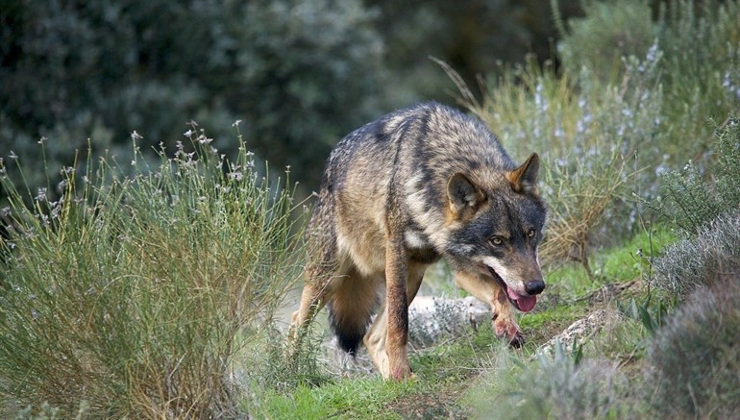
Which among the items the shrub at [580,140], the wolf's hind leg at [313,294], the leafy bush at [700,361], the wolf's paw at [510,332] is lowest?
the shrub at [580,140]

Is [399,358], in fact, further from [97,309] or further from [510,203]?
[97,309]

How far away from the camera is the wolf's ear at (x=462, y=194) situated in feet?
20.6

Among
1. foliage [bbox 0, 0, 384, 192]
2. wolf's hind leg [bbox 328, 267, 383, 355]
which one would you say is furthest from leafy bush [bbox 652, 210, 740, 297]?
foliage [bbox 0, 0, 384, 192]

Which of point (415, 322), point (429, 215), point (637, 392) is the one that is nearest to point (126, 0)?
point (415, 322)

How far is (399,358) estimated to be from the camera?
6578 millimetres

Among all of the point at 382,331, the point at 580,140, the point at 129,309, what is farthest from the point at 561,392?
the point at 580,140

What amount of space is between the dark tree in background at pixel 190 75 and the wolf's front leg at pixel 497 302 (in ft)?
25.4

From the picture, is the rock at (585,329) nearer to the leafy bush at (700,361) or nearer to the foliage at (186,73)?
the leafy bush at (700,361)

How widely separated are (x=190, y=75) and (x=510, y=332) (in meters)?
10.3

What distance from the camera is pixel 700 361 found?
15.1 feet

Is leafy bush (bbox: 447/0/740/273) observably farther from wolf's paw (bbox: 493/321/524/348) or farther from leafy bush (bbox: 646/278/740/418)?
leafy bush (bbox: 646/278/740/418)

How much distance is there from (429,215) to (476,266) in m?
0.45

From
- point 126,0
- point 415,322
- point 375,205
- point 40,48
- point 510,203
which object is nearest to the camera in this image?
point 510,203

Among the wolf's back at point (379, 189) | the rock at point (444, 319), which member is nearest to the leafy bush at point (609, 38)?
the rock at point (444, 319)
